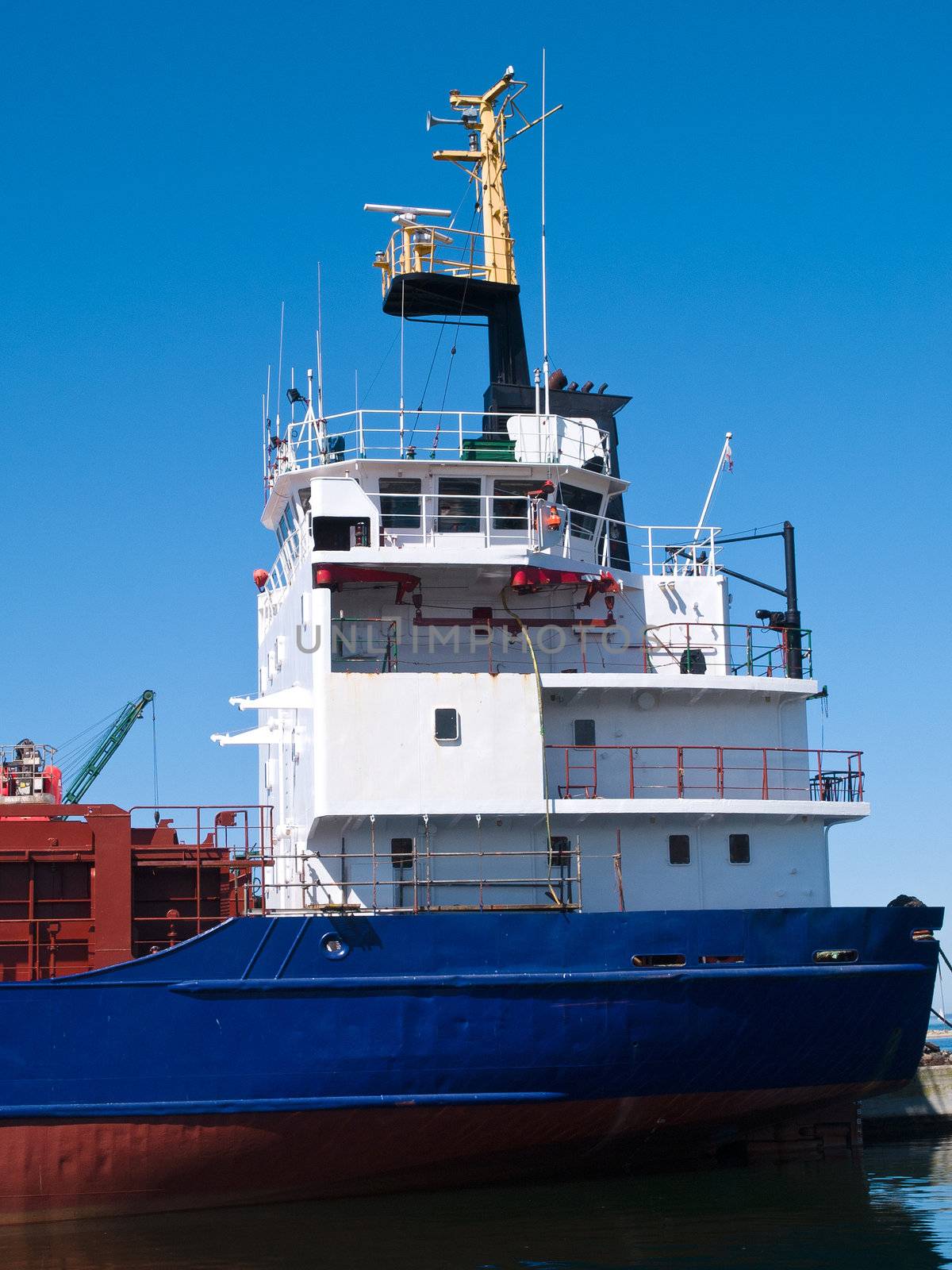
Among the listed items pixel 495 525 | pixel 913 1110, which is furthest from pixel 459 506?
pixel 913 1110

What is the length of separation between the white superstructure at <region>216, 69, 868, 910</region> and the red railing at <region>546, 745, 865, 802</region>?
0.12 feet

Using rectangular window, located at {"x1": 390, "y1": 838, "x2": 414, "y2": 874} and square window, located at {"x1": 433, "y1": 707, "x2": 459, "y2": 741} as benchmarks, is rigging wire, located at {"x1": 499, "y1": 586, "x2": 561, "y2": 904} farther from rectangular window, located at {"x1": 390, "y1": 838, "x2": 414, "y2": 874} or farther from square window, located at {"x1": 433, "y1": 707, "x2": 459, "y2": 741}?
rectangular window, located at {"x1": 390, "y1": 838, "x2": 414, "y2": 874}

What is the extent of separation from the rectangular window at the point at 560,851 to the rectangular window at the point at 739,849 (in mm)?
2106

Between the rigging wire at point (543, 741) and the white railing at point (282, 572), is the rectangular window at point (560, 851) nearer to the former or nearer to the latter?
the rigging wire at point (543, 741)

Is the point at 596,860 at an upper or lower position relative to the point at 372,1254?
upper

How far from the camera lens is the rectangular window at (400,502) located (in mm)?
19500

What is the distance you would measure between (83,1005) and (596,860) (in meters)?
6.11

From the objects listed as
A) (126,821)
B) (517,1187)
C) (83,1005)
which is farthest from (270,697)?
(517,1187)

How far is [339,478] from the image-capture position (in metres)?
19.4

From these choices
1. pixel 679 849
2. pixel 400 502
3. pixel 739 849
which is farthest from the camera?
pixel 400 502

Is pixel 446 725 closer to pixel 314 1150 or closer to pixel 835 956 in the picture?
pixel 314 1150

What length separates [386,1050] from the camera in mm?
16344

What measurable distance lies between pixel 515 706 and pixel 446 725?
84 centimetres

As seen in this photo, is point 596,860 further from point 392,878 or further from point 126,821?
point 126,821
